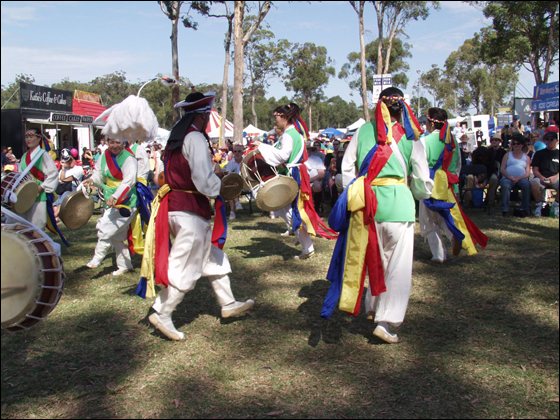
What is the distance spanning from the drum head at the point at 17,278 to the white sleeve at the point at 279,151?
366 cm

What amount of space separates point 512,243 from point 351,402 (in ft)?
16.8

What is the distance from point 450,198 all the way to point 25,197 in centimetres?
534

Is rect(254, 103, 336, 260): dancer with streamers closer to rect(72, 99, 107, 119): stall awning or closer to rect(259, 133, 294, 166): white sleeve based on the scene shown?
rect(259, 133, 294, 166): white sleeve

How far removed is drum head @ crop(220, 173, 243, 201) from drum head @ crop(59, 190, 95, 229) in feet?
7.01

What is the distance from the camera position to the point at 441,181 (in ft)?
19.5

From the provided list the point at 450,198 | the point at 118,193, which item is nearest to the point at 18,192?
the point at 118,193

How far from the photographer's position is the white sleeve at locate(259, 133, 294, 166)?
231 inches

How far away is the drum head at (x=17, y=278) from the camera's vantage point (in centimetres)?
232

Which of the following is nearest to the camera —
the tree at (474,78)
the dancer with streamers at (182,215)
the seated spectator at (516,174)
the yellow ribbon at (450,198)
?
the dancer with streamers at (182,215)

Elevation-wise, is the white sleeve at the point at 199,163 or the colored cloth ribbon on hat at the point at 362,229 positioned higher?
the white sleeve at the point at 199,163

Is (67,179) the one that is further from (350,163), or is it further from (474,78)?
(474,78)

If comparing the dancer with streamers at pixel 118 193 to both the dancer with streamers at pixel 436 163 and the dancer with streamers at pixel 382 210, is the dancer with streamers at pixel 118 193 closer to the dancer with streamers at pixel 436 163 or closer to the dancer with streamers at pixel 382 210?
the dancer with streamers at pixel 382 210

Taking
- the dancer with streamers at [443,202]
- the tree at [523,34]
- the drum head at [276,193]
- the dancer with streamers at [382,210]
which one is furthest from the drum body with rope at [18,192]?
the tree at [523,34]

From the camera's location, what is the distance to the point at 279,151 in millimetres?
5992
